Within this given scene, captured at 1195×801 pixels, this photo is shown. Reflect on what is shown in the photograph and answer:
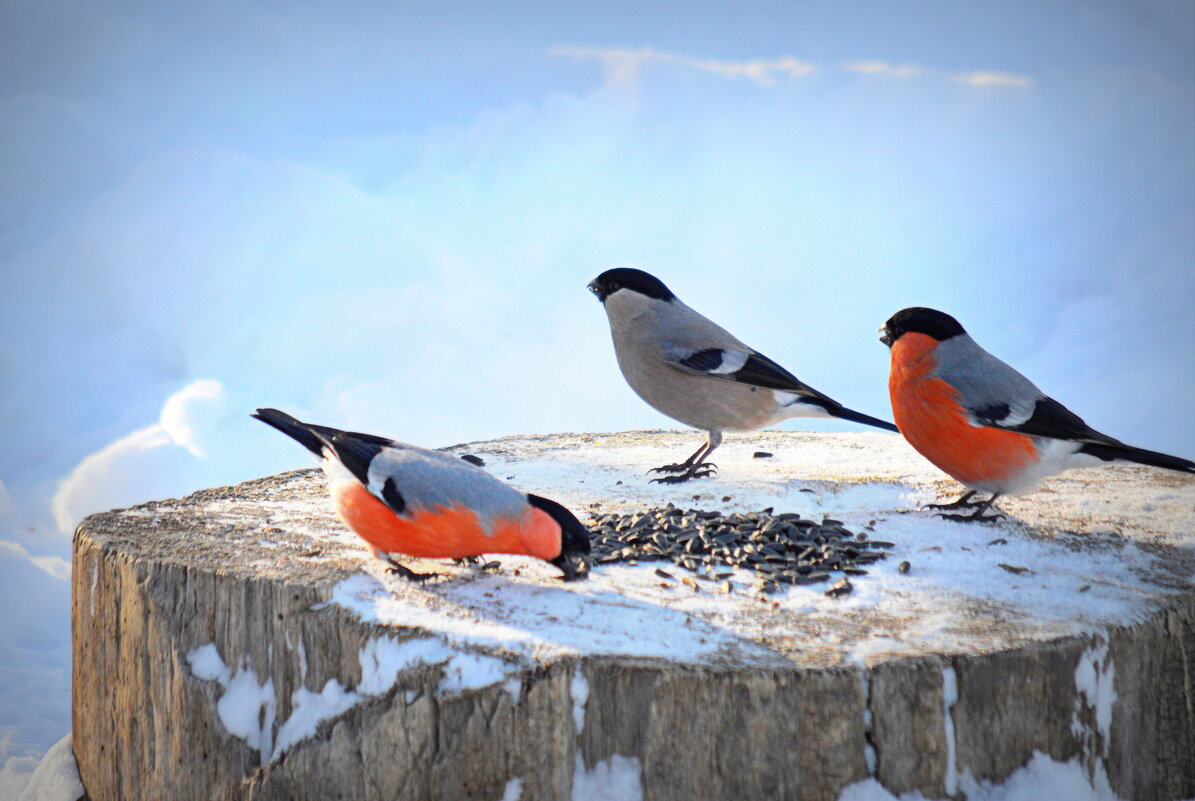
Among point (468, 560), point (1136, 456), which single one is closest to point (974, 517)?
point (1136, 456)

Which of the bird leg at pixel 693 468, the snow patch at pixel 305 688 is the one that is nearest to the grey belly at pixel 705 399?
the bird leg at pixel 693 468

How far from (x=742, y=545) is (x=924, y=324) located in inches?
53.1

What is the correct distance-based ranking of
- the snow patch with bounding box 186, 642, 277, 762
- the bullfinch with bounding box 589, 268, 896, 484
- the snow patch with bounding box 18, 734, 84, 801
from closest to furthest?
the snow patch with bounding box 186, 642, 277, 762 → the snow patch with bounding box 18, 734, 84, 801 → the bullfinch with bounding box 589, 268, 896, 484

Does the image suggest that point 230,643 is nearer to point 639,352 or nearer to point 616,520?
point 616,520

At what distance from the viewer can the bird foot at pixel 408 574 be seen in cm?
288

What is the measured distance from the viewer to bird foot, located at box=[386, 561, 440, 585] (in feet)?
9.44

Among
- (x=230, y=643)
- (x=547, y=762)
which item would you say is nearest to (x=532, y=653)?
(x=547, y=762)

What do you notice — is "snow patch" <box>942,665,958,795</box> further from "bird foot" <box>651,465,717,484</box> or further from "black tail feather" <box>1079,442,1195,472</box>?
"bird foot" <box>651,465,717,484</box>

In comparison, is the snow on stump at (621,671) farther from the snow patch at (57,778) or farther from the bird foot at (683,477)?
the bird foot at (683,477)

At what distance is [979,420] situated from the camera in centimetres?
372

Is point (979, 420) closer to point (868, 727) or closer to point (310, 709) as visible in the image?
point (868, 727)

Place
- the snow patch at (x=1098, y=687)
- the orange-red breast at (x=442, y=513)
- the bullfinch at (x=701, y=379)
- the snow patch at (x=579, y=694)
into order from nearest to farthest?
the snow patch at (x=579, y=694)
the snow patch at (x=1098, y=687)
the orange-red breast at (x=442, y=513)
the bullfinch at (x=701, y=379)

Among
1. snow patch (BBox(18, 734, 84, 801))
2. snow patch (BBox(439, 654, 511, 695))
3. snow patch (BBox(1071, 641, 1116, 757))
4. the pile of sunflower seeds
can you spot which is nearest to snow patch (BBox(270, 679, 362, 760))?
snow patch (BBox(439, 654, 511, 695))

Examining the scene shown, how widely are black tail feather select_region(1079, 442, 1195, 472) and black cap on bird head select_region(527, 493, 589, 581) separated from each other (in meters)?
2.05
